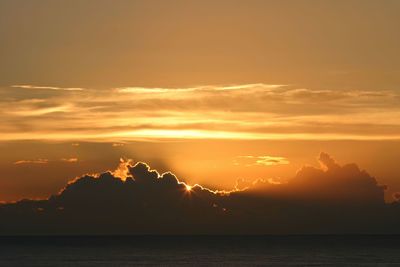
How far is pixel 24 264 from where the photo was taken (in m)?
196

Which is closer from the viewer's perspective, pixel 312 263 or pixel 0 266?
pixel 0 266

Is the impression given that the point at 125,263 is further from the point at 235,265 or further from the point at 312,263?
the point at 312,263

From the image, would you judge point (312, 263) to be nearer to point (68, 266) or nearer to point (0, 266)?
point (68, 266)

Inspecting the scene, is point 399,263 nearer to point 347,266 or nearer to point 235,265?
point 347,266

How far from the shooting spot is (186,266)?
189 m

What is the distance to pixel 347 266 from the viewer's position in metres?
186

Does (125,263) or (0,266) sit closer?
(0,266)

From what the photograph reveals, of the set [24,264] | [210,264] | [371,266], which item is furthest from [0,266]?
[371,266]

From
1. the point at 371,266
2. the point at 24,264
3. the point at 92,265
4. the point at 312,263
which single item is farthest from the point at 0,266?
the point at 371,266

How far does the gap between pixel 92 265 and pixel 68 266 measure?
21.6 feet

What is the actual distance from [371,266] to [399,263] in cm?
1410

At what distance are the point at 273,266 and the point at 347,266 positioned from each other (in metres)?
19.8

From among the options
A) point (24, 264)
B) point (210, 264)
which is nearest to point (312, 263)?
point (210, 264)

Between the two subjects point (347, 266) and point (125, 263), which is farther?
point (125, 263)
